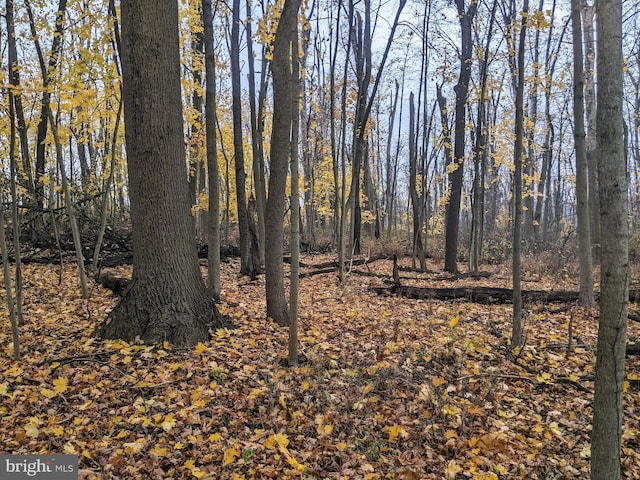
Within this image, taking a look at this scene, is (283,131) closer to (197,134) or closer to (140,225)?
(140,225)

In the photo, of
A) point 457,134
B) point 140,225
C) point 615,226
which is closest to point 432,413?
point 615,226

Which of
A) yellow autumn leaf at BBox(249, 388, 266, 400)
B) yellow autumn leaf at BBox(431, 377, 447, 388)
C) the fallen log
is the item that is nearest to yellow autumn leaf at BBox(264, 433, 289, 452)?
yellow autumn leaf at BBox(249, 388, 266, 400)

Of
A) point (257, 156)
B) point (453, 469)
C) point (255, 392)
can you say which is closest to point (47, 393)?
point (255, 392)

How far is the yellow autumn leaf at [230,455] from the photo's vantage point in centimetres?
291

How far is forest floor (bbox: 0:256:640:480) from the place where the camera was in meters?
2.95

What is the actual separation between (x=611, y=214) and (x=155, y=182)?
14.4ft

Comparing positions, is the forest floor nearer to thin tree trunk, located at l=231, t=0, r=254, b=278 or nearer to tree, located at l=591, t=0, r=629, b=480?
tree, located at l=591, t=0, r=629, b=480

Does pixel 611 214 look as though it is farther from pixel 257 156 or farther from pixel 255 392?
pixel 257 156

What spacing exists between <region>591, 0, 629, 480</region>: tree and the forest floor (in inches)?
44.8

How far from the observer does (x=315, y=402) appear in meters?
3.77

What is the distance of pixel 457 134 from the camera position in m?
12.3

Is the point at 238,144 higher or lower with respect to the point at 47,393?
higher

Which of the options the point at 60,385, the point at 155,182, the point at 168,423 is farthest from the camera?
the point at 155,182

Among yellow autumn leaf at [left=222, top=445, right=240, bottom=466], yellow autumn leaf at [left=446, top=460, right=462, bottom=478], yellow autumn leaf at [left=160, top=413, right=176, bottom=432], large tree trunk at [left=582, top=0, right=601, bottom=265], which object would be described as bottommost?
yellow autumn leaf at [left=446, top=460, right=462, bottom=478]
